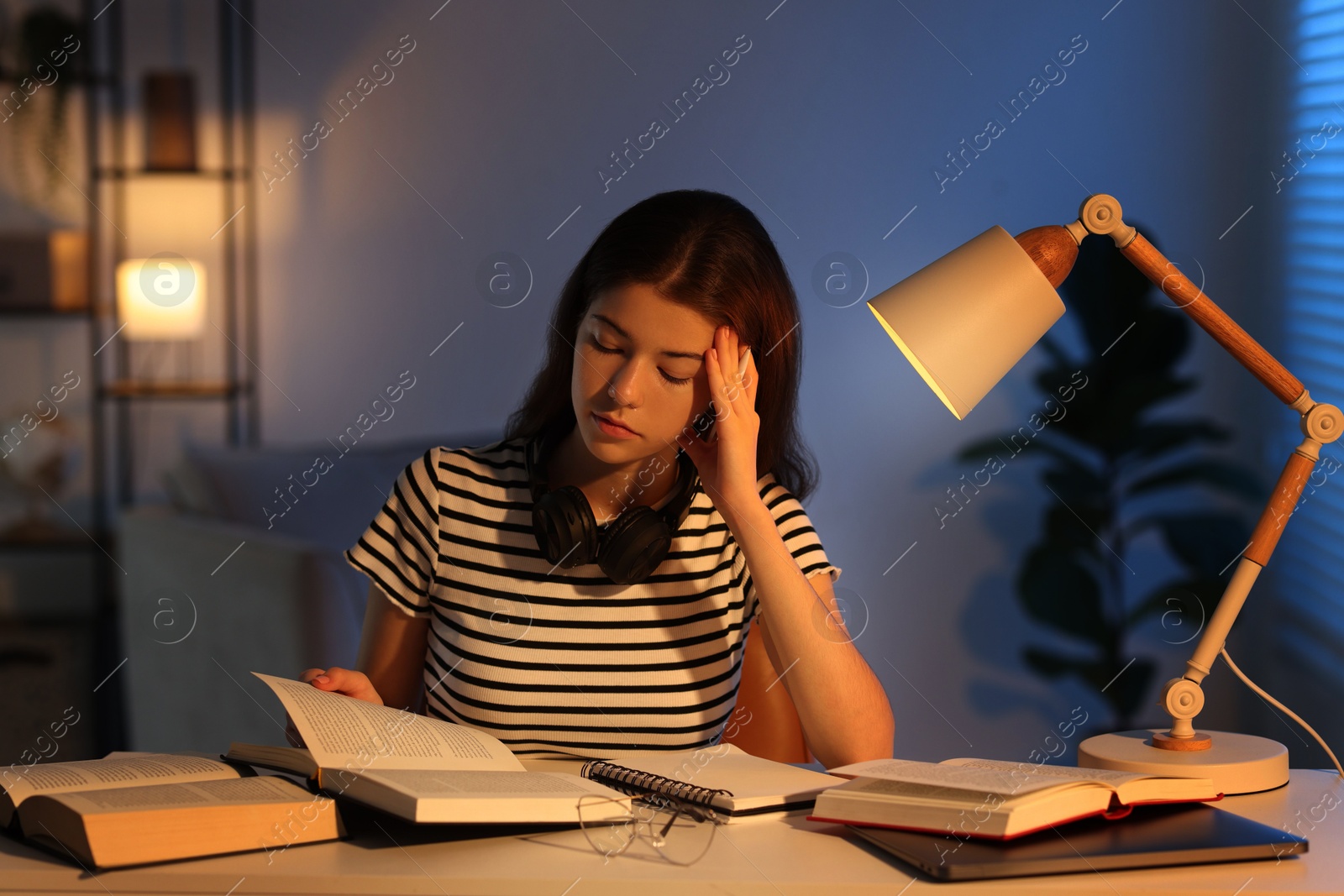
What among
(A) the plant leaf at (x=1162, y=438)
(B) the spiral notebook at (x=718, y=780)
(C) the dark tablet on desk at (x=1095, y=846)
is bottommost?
(C) the dark tablet on desk at (x=1095, y=846)

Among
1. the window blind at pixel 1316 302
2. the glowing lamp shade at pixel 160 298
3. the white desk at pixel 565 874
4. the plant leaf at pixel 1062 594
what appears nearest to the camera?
the white desk at pixel 565 874

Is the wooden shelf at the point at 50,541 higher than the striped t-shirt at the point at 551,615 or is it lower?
higher

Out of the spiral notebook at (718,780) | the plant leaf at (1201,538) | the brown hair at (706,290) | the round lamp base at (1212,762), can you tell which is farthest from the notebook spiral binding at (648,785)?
the plant leaf at (1201,538)

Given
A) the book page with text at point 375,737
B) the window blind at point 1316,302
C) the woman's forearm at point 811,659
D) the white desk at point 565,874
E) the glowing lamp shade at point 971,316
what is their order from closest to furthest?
the white desk at point 565,874
the book page with text at point 375,737
the glowing lamp shade at point 971,316
the woman's forearm at point 811,659
the window blind at point 1316,302

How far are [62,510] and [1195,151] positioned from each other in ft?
9.71

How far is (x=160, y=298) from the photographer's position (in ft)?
9.33

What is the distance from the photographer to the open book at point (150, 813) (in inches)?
28.7

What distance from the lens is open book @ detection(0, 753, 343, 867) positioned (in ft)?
2.39

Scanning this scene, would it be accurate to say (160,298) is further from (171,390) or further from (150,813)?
(150,813)

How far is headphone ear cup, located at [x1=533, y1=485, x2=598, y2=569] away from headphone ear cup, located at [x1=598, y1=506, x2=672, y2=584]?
2 centimetres

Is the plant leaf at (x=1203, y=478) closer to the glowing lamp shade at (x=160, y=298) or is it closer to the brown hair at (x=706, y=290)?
the brown hair at (x=706, y=290)

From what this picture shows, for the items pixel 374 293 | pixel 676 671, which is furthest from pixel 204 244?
pixel 676 671

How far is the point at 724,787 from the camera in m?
0.87

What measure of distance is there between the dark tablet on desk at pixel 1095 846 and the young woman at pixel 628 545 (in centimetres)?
35
